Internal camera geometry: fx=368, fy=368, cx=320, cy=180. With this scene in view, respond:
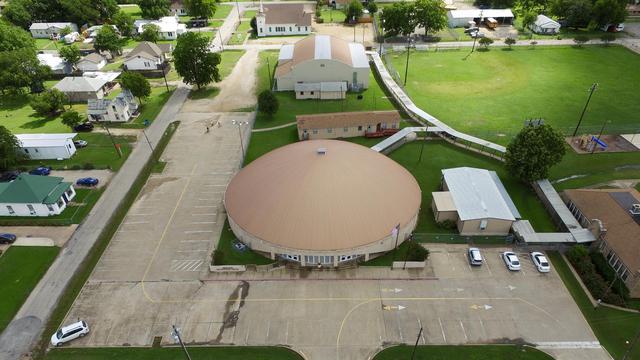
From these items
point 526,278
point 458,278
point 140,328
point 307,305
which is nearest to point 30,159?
point 140,328

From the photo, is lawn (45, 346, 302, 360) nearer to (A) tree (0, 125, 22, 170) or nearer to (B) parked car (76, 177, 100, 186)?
(B) parked car (76, 177, 100, 186)

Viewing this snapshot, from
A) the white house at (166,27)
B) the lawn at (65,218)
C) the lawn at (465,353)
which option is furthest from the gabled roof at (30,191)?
the white house at (166,27)

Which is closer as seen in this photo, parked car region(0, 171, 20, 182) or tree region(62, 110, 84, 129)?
parked car region(0, 171, 20, 182)

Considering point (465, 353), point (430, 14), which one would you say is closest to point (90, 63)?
point (430, 14)

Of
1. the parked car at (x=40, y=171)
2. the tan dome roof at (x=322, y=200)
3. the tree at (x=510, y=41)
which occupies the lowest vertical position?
the parked car at (x=40, y=171)

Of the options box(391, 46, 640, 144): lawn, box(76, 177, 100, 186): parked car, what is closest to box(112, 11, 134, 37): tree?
box(76, 177, 100, 186): parked car

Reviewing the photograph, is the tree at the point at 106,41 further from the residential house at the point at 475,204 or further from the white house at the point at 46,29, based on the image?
the residential house at the point at 475,204

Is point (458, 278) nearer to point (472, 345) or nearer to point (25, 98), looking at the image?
point (472, 345)
